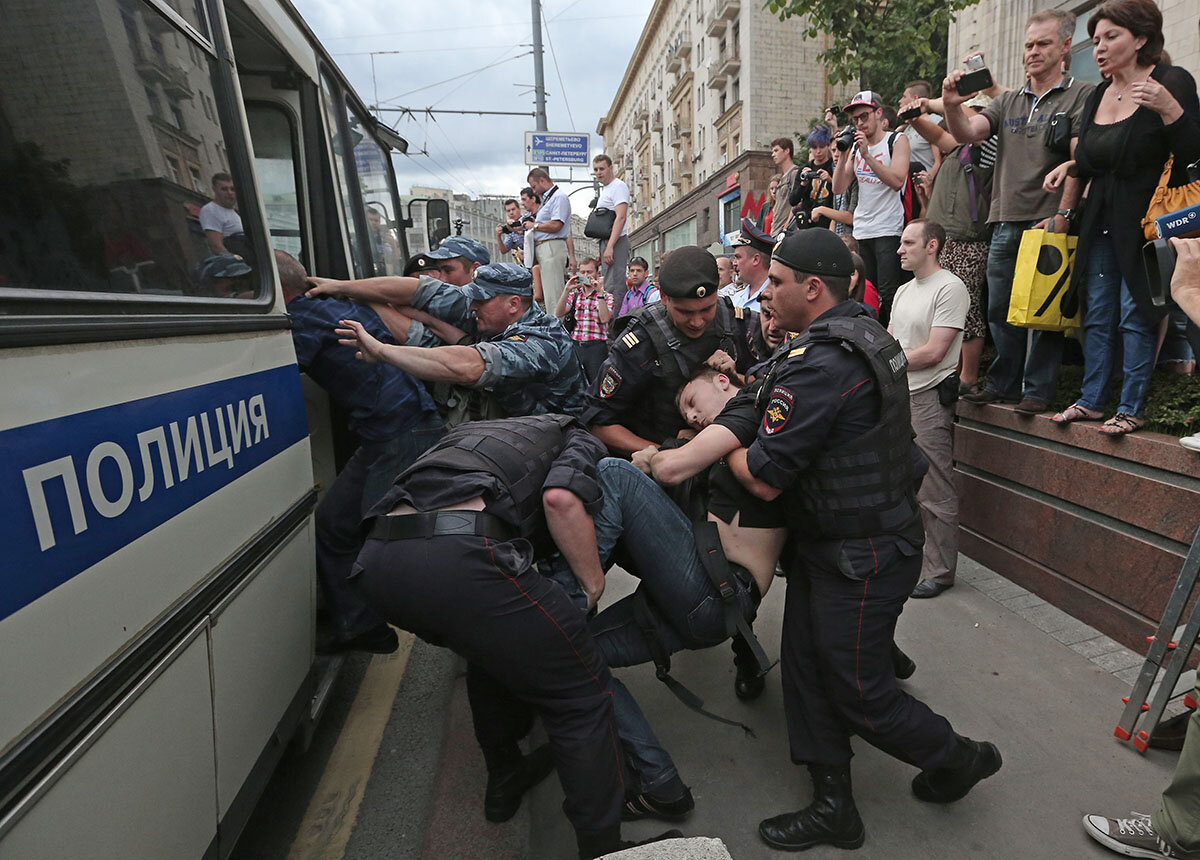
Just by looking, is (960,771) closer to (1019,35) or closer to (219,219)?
(219,219)

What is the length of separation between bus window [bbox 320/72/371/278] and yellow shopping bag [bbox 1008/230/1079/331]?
3.46 metres

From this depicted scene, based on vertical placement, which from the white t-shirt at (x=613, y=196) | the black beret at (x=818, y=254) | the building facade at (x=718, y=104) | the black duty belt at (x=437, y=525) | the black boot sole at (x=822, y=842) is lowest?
the black boot sole at (x=822, y=842)

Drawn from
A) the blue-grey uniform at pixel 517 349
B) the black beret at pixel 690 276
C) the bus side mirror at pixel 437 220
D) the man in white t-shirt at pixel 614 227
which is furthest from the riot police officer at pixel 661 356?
the man in white t-shirt at pixel 614 227

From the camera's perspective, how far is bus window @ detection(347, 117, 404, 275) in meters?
4.13

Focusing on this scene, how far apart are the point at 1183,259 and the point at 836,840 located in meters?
2.05

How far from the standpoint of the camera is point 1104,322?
3621mm

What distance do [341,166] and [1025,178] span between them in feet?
12.4

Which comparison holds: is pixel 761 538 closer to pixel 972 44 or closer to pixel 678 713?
pixel 678 713

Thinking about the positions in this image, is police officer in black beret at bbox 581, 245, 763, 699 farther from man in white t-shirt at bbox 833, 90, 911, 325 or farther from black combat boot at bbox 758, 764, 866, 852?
man in white t-shirt at bbox 833, 90, 911, 325

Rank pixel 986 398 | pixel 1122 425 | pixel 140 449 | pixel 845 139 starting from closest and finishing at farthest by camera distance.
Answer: pixel 140 449 < pixel 1122 425 < pixel 986 398 < pixel 845 139

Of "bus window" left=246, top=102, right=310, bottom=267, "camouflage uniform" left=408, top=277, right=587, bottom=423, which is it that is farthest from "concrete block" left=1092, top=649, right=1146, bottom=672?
"bus window" left=246, top=102, right=310, bottom=267

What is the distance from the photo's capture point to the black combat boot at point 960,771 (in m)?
2.23

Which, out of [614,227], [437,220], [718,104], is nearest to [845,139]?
[614,227]

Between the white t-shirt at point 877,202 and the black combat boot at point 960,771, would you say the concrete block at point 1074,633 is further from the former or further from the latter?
the white t-shirt at point 877,202
